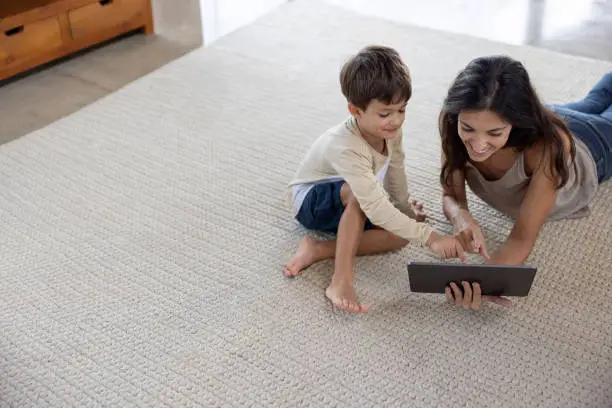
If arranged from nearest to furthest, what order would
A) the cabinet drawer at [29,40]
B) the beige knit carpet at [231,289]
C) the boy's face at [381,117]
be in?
1. the beige knit carpet at [231,289]
2. the boy's face at [381,117]
3. the cabinet drawer at [29,40]


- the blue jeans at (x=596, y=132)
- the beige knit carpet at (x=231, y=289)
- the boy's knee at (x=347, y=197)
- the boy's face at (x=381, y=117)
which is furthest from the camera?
the blue jeans at (x=596, y=132)

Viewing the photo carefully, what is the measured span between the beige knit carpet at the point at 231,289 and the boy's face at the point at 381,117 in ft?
0.98

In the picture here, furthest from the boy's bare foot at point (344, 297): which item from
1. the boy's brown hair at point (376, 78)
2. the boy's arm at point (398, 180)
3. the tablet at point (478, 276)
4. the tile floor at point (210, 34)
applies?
the tile floor at point (210, 34)

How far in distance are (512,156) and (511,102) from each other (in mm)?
185

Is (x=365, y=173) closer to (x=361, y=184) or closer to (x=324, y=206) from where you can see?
(x=361, y=184)

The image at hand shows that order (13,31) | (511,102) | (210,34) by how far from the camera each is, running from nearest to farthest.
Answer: (511,102)
(13,31)
(210,34)

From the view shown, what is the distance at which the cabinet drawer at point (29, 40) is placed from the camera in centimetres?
230

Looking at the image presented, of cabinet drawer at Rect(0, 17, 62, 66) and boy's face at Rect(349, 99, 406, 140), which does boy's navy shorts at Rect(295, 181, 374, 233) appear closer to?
boy's face at Rect(349, 99, 406, 140)

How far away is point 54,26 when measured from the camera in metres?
2.41

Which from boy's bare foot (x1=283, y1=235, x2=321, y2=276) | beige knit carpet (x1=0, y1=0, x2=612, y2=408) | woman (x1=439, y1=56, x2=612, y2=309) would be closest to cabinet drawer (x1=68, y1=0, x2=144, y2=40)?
beige knit carpet (x1=0, y1=0, x2=612, y2=408)

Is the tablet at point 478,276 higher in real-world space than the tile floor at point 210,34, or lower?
higher

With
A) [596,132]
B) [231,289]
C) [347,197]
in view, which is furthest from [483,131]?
[231,289]

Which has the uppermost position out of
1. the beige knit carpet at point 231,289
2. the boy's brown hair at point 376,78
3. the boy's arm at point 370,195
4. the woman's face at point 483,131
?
the boy's brown hair at point 376,78

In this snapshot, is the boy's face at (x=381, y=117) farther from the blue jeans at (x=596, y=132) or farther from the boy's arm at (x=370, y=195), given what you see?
the blue jeans at (x=596, y=132)
